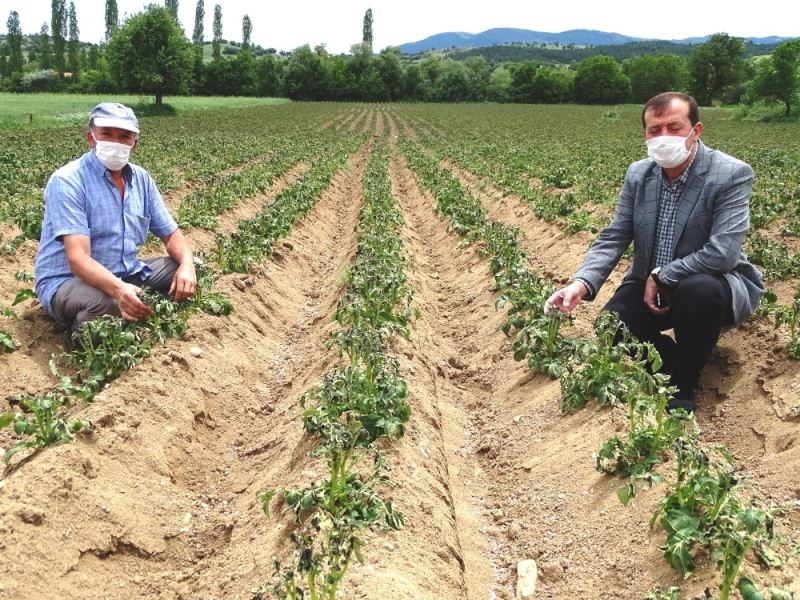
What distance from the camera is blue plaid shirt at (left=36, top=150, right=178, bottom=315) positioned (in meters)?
5.15

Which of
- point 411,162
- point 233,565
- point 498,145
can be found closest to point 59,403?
point 233,565

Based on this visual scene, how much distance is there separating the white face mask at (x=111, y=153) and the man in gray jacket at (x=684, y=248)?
345cm

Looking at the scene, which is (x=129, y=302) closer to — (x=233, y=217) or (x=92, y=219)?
(x=92, y=219)

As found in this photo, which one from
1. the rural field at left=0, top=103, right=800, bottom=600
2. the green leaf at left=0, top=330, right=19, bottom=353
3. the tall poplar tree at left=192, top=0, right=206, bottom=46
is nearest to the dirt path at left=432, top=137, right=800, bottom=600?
the rural field at left=0, top=103, right=800, bottom=600

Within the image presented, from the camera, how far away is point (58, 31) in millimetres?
100062

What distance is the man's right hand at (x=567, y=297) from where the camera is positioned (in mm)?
4781

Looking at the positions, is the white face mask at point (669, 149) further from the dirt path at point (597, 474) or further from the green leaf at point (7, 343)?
the green leaf at point (7, 343)

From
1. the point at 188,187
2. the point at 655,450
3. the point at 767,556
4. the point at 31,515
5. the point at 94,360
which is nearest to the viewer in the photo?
the point at 767,556

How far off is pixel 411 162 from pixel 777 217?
12.0 m

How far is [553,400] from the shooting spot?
199 inches

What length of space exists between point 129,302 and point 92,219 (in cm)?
83

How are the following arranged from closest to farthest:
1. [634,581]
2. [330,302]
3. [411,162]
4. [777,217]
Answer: [634,581] < [330,302] < [777,217] < [411,162]

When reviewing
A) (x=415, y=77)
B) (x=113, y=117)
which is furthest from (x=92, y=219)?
(x=415, y=77)

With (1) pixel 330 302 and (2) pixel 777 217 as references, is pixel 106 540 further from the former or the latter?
(2) pixel 777 217
